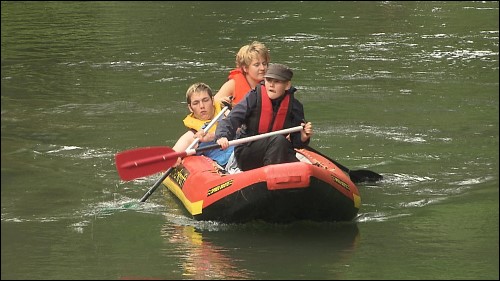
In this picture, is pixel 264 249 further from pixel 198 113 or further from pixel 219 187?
pixel 198 113

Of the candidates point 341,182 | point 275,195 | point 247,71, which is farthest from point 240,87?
point 275,195

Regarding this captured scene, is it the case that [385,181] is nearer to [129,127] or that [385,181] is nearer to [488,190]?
[488,190]

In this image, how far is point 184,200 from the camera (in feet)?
28.5

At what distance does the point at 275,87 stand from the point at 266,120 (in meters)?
0.26

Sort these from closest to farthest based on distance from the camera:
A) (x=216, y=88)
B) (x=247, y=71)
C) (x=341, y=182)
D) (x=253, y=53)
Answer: (x=341, y=182)
(x=253, y=53)
(x=247, y=71)
(x=216, y=88)

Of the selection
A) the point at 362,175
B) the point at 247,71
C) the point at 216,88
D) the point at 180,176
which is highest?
the point at 247,71

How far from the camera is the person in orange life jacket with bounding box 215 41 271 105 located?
915 centimetres

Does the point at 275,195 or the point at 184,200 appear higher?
the point at 275,195

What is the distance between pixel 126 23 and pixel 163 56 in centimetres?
350

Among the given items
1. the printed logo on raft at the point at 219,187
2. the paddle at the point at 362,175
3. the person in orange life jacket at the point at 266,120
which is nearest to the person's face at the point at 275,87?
the person in orange life jacket at the point at 266,120

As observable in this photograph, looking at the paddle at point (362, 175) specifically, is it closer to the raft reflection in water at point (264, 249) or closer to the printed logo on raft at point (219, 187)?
the raft reflection in water at point (264, 249)

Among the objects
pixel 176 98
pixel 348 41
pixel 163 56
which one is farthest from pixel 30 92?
pixel 348 41

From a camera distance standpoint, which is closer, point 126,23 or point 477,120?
point 477,120

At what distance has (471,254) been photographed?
7.43 meters
